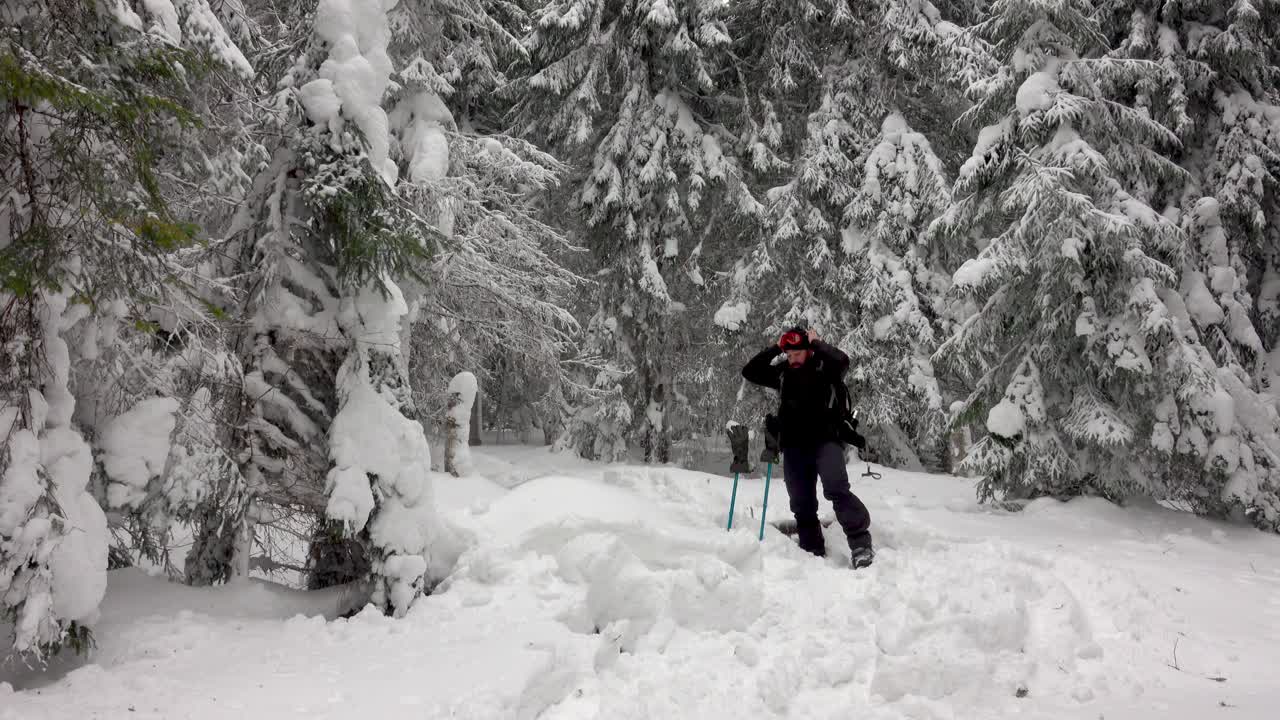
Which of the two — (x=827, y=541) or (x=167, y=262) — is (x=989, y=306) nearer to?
(x=827, y=541)

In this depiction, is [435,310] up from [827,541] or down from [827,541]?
up

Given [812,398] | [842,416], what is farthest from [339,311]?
[842,416]

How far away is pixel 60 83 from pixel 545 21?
12227 millimetres

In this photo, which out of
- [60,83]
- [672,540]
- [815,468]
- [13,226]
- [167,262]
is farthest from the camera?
[815,468]

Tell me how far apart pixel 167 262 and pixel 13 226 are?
649 millimetres

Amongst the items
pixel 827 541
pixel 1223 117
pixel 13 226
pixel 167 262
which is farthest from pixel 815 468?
pixel 1223 117

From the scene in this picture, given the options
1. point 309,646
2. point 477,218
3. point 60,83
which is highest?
point 477,218

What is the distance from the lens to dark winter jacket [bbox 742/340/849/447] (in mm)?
6559

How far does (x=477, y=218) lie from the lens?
38.3 feet

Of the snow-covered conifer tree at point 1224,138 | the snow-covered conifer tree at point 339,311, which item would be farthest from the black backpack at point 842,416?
the snow-covered conifer tree at point 1224,138

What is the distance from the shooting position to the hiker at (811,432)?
6336 mm

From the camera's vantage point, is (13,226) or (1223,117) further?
(1223,117)

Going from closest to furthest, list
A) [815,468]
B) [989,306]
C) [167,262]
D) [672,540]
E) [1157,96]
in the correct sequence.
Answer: [167,262] < [672,540] < [815,468] < [989,306] < [1157,96]

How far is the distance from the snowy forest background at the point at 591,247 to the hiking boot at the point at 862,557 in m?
3.22
